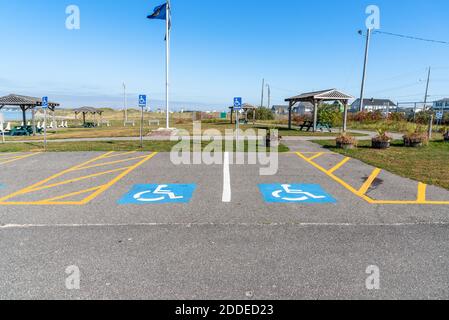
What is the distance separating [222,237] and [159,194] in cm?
250

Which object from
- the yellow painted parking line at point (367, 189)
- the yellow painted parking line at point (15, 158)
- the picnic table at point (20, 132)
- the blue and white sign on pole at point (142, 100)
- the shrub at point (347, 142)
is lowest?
the yellow painted parking line at point (15, 158)

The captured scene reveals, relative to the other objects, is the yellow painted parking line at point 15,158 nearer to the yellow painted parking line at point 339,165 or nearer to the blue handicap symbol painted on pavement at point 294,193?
the blue handicap symbol painted on pavement at point 294,193

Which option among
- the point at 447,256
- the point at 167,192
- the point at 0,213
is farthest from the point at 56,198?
the point at 447,256

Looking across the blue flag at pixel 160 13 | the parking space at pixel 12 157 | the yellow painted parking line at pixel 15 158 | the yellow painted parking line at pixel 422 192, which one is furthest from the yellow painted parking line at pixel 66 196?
the blue flag at pixel 160 13

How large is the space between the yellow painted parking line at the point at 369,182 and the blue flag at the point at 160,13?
16.0m

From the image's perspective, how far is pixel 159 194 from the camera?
231 inches

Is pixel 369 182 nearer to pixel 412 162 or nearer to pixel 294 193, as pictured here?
pixel 294 193

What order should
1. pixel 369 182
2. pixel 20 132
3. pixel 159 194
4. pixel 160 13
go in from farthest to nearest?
pixel 20 132 < pixel 160 13 < pixel 369 182 < pixel 159 194

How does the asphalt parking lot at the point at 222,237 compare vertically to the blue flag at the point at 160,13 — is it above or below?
below

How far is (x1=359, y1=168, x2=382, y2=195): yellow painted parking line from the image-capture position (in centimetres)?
626

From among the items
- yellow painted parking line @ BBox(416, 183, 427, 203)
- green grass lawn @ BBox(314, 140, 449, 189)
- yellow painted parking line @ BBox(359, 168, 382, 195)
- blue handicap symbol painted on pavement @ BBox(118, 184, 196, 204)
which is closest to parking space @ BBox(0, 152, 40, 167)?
blue handicap symbol painted on pavement @ BBox(118, 184, 196, 204)

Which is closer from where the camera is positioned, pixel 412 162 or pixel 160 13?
pixel 412 162

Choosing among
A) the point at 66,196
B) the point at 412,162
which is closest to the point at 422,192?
the point at 412,162

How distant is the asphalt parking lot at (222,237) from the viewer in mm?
2746
